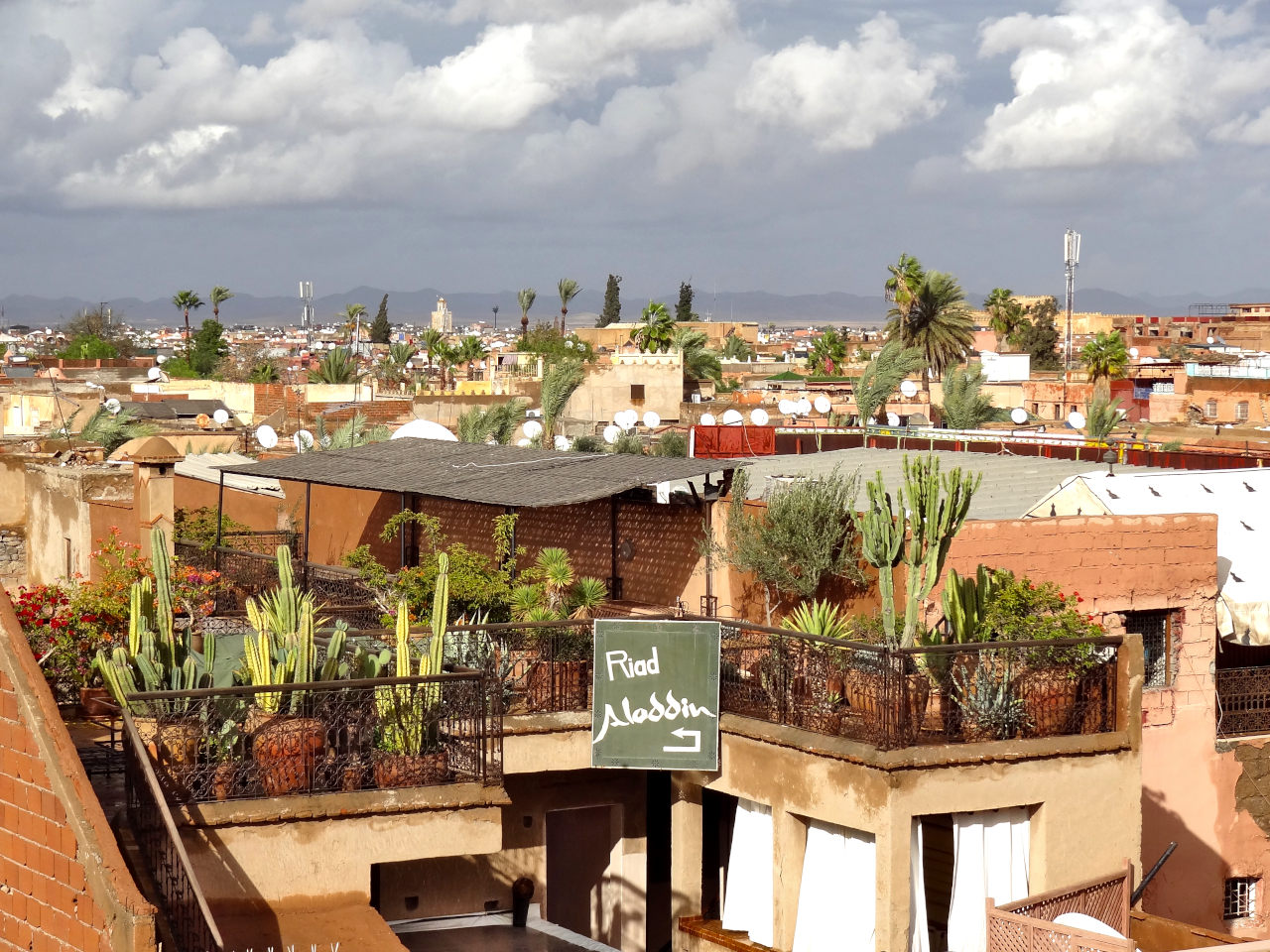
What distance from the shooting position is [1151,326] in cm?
11569

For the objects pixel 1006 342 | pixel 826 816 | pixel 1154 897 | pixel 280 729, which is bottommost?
pixel 1154 897

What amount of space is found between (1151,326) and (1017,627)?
108701 millimetres

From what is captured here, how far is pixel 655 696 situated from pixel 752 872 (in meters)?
1.92

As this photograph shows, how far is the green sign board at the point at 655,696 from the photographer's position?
13.6 m

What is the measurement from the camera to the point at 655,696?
13672mm

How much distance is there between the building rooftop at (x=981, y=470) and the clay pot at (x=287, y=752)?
8.08 metres

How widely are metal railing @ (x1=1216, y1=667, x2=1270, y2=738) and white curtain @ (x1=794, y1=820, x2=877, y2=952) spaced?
256 inches

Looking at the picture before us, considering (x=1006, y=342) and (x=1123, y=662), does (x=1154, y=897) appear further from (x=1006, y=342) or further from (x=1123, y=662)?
(x=1006, y=342)

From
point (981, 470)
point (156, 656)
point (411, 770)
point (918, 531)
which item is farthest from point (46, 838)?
point (981, 470)

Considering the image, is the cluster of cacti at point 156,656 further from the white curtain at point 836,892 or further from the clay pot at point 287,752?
the white curtain at point 836,892

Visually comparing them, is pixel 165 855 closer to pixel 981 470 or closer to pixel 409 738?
pixel 409 738

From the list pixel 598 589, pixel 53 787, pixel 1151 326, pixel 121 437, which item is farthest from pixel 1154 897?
pixel 1151 326

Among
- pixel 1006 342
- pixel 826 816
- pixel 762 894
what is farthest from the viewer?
pixel 1006 342

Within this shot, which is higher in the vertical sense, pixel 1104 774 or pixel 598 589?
pixel 598 589
